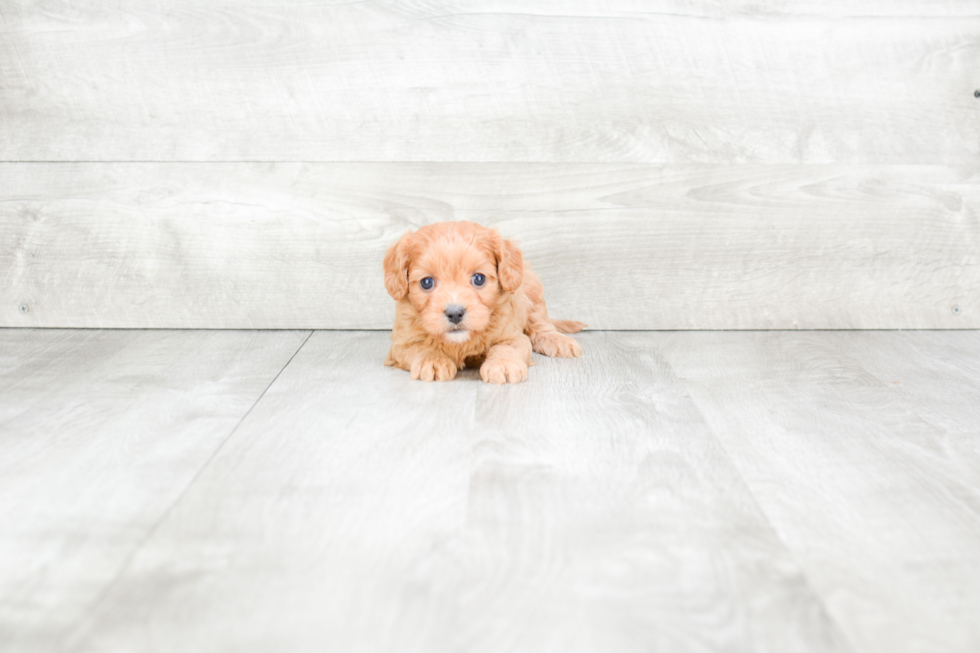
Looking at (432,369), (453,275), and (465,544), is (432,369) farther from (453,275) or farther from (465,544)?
(465,544)

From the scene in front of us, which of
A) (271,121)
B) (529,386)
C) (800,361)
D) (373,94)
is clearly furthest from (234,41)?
(800,361)

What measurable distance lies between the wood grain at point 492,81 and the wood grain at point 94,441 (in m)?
0.62

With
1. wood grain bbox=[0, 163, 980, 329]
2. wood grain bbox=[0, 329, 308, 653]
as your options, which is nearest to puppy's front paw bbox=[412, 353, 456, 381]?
wood grain bbox=[0, 329, 308, 653]

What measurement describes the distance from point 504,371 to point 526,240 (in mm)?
631

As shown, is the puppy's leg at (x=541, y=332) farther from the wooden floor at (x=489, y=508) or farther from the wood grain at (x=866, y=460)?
the wood grain at (x=866, y=460)

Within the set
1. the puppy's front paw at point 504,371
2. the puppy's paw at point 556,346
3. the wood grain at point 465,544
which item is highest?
the wood grain at point 465,544

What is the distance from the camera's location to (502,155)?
2273mm

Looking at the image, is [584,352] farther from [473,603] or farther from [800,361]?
[473,603]

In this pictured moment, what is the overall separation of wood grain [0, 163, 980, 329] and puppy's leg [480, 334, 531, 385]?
53cm

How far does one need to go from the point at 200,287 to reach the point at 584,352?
1.21 m

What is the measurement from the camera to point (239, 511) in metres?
1.17

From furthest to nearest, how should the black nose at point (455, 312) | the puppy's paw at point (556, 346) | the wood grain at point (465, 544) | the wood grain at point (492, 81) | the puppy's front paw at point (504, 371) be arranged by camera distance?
the wood grain at point (492, 81), the puppy's paw at point (556, 346), the puppy's front paw at point (504, 371), the black nose at point (455, 312), the wood grain at point (465, 544)

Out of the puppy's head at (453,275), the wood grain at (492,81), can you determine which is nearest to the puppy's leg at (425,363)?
the puppy's head at (453,275)

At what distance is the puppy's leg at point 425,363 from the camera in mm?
1830
